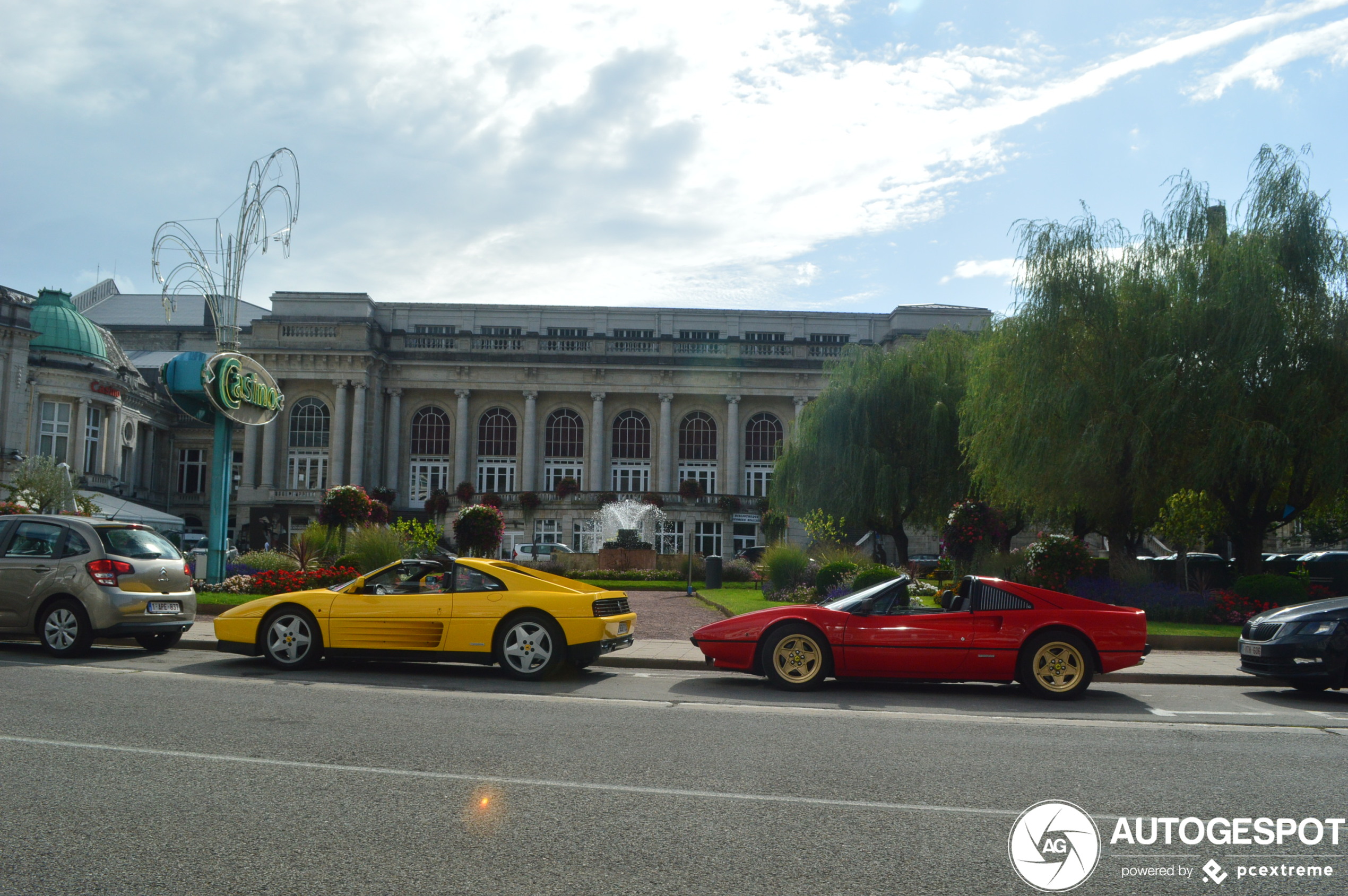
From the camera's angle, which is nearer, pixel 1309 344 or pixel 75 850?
pixel 75 850

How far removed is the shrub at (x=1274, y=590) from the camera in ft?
65.1

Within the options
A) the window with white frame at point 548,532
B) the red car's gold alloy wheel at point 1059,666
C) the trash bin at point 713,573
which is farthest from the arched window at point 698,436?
the red car's gold alloy wheel at point 1059,666

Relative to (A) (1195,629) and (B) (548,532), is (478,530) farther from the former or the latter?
(B) (548,532)

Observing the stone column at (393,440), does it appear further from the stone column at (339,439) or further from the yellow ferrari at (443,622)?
the yellow ferrari at (443,622)

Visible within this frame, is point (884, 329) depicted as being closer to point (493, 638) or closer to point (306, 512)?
point (306, 512)

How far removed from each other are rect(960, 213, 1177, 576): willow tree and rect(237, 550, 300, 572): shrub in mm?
18062

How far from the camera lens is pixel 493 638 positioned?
11.0 m

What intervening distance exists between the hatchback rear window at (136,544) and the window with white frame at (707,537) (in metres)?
45.3

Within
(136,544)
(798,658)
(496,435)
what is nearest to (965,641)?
(798,658)

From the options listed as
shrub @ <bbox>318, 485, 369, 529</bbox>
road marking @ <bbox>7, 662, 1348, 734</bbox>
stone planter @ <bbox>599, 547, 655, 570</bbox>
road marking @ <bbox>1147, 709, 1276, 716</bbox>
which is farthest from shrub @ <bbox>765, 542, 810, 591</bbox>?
road marking @ <bbox>7, 662, 1348, 734</bbox>

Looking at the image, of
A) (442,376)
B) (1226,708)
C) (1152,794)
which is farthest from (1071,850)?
(442,376)

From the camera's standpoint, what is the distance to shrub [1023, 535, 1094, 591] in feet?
69.5

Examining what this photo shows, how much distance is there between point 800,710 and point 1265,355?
17.3 meters

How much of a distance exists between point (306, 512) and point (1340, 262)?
60396mm
